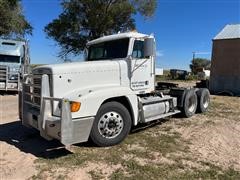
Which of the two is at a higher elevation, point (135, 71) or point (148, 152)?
point (135, 71)

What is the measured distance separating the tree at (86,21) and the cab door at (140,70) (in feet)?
69.4

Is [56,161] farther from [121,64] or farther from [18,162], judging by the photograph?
[121,64]

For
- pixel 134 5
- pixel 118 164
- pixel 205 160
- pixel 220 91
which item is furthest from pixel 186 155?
pixel 134 5

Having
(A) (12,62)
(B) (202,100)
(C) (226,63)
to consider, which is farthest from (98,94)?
(C) (226,63)

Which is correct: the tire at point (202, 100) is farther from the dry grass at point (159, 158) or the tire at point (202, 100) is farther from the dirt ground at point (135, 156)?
the dry grass at point (159, 158)

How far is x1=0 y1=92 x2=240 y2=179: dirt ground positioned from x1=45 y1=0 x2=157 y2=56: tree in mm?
21375

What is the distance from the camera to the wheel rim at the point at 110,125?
695cm

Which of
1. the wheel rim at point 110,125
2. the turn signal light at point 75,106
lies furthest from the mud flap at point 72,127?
the wheel rim at point 110,125

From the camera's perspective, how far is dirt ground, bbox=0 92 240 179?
18.3ft

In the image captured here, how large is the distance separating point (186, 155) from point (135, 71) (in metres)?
2.63

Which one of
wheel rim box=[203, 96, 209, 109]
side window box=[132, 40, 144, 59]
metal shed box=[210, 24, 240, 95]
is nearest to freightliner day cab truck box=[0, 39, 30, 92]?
wheel rim box=[203, 96, 209, 109]

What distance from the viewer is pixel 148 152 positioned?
676 cm

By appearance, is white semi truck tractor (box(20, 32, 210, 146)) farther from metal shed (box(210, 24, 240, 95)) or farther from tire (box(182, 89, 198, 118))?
metal shed (box(210, 24, 240, 95))

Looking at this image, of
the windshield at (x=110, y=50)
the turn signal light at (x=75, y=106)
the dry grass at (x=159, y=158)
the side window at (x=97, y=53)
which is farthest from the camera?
the side window at (x=97, y=53)
